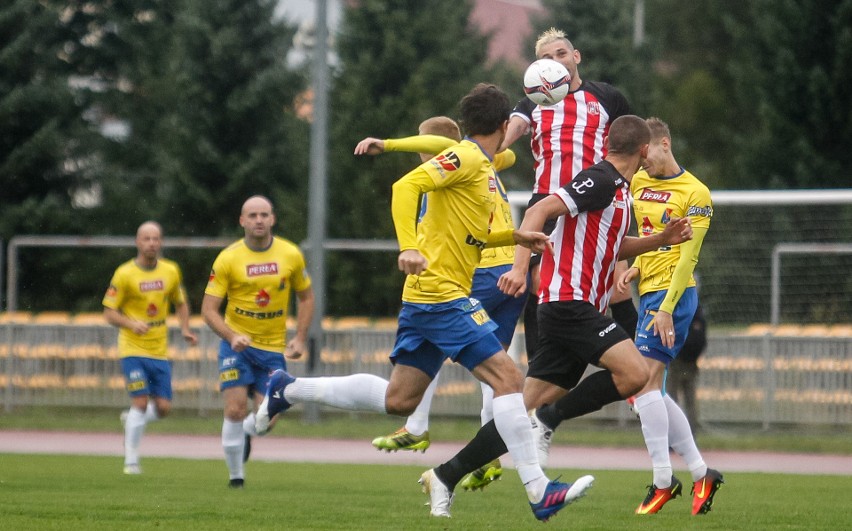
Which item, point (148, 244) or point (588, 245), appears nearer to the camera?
point (588, 245)

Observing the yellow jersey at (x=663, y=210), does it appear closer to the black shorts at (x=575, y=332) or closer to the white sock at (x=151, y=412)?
the black shorts at (x=575, y=332)

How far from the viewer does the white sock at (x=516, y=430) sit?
7.82 metres

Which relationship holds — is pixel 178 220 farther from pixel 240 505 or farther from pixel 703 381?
pixel 240 505

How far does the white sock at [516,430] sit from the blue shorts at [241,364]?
4063 millimetres

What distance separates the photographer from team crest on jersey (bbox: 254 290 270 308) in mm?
11812

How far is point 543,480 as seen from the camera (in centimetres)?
772

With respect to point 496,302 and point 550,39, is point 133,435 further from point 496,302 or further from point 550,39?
point 550,39

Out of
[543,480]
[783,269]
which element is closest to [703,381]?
[783,269]

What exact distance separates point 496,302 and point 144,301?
228 inches

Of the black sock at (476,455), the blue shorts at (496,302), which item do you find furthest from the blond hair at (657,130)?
the black sock at (476,455)

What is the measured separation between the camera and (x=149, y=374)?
1438cm

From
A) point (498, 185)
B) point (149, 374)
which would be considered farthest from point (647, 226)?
point (149, 374)

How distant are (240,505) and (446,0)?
2250 centimetres

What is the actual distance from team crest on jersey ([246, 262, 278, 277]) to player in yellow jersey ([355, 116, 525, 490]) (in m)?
2.16
